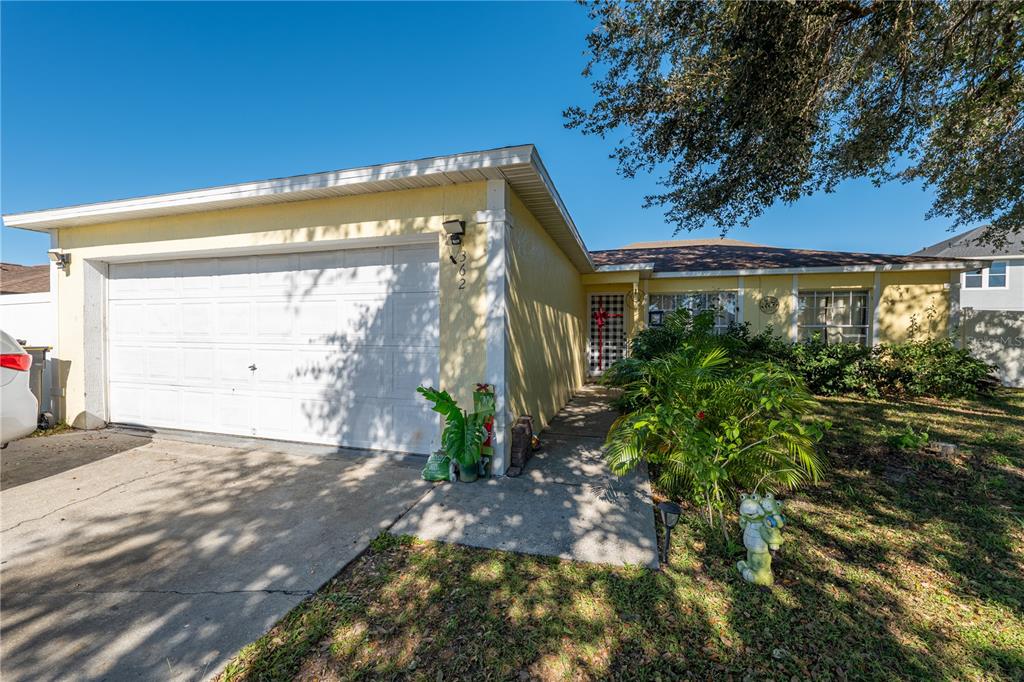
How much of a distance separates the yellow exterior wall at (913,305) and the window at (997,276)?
10995mm

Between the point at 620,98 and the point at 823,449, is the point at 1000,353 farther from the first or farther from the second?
the point at 620,98

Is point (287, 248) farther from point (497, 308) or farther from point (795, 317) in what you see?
point (795, 317)

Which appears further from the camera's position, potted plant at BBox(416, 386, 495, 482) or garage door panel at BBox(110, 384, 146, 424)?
garage door panel at BBox(110, 384, 146, 424)

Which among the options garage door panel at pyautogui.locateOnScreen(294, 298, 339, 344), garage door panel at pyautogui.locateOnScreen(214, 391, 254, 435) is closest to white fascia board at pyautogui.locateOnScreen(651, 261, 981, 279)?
garage door panel at pyautogui.locateOnScreen(294, 298, 339, 344)

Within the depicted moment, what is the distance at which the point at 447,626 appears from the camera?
6.61ft

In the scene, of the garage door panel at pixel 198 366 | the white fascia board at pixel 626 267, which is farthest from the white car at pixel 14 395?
the white fascia board at pixel 626 267

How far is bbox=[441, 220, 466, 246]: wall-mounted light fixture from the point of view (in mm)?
3881

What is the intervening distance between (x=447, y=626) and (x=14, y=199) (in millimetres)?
8686

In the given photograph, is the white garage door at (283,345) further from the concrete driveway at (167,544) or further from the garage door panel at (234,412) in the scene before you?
the concrete driveway at (167,544)

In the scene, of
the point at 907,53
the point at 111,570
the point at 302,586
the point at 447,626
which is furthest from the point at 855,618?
the point at 907,53

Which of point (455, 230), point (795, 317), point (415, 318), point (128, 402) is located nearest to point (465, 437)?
point (415, 318)

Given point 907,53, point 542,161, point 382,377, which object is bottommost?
point 382,377

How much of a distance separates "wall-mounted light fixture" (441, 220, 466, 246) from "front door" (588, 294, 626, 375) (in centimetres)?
756

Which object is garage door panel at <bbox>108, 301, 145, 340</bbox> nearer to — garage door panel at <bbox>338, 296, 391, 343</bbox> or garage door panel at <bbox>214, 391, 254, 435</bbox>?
garage door panel at <bbox>214, 391, 254, 435</bbox>
